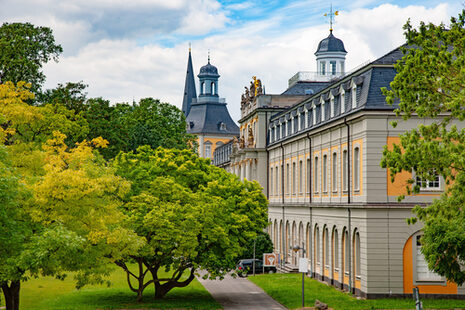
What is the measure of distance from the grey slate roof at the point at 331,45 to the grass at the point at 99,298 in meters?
40.8

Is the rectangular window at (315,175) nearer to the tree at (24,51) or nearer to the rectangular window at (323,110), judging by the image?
the rectangular window at (323,110)

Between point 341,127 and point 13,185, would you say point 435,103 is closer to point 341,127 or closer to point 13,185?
point 13,185

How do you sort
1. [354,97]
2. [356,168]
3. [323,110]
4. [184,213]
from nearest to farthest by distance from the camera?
[184,213]
[356,168]
[354,97]
[323,110]

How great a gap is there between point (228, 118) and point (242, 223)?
108250 millimetres

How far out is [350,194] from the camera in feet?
136

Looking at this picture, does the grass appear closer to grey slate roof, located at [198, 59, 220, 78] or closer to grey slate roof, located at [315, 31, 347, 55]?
grey slate roof, located at [315, 31, 347, 55]

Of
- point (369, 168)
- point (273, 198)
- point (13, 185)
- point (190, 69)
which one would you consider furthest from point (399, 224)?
point (190, 69)

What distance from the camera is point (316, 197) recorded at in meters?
50.8

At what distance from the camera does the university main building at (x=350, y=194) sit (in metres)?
38.1

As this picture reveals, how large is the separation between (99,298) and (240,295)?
8.16 meters

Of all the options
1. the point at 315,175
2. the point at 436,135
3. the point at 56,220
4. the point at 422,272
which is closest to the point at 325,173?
the point at 315,175

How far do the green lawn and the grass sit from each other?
3943 millimetres

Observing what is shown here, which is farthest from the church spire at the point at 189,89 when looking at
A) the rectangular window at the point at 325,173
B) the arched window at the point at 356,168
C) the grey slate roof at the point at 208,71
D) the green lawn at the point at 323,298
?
the arched window at the point at 356,168

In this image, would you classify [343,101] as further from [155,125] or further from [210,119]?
[210,119]
